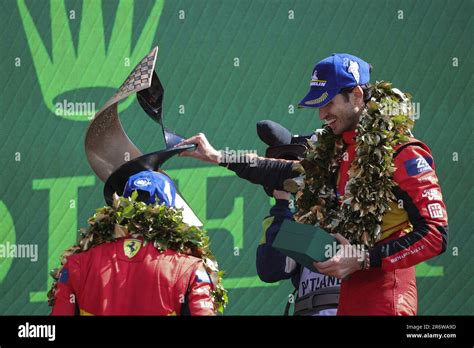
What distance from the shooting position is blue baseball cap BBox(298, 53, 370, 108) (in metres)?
4.62

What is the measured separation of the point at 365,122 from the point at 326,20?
138 inches

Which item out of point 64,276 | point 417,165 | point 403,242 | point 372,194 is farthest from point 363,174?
point 64,276

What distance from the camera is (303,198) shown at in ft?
16.0

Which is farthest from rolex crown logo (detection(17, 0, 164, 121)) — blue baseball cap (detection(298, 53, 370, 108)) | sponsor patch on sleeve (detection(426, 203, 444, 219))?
sponsor patch on sleeve (detection(426, 203, 444, 219))

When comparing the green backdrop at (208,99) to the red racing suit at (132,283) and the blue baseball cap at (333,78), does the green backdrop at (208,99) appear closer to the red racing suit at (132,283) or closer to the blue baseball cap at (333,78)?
the blue baseball cap at (333,78)

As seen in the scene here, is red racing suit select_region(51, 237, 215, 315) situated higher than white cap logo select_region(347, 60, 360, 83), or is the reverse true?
white cap logo select_region(347, 60, 360, 83)

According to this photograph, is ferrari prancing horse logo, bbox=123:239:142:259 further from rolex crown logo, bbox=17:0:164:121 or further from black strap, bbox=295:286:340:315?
rolex crown logo, bbox=17:0:164:121

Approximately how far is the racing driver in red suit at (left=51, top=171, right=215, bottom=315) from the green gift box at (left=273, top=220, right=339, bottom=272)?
1.14 feet

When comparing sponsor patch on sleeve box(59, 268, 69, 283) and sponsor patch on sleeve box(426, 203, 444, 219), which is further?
sponsor patch on sleeve box(59, 268, 69, 283)

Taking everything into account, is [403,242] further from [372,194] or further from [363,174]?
[363,174]

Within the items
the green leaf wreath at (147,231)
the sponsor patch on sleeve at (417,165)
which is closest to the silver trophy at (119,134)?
the green leaf wreath at (147,231)
